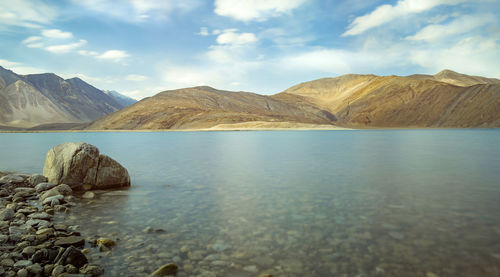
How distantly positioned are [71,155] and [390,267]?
9920mm

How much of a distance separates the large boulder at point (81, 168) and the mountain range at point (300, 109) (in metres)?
82.1

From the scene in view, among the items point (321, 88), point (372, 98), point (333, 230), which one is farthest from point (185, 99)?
point (333, 230)

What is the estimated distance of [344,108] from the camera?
137m

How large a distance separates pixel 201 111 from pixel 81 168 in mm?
102047

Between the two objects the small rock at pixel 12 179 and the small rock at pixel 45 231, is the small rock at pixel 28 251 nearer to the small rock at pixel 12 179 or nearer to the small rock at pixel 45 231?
the small rock at pixel 45 231

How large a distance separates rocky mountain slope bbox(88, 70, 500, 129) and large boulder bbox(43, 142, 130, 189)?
273ft

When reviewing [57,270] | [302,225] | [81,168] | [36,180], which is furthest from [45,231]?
[36,180]

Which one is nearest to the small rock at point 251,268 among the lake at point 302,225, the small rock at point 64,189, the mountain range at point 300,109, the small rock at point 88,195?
the lake at point 302,225

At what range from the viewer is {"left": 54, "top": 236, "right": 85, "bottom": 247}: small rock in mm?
5383

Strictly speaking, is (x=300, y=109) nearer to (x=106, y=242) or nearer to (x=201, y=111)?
(x=201, y=111)

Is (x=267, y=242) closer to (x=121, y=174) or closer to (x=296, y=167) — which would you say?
(x=121, y=174)

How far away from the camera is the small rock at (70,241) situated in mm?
5383

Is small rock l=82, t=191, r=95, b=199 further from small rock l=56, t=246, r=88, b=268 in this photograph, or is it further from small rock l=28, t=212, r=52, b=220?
small rock l=56, t=246, r=88, b=268

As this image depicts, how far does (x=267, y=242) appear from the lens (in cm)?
582
